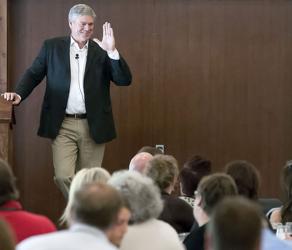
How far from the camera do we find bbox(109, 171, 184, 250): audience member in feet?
9.88

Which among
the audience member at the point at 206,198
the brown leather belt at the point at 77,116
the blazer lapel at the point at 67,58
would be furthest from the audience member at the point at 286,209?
the blazer lapel at the point at 67,58

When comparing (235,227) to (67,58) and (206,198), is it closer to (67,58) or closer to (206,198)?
(206,198)

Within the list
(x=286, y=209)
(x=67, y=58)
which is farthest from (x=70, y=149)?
(x=286, y=209)

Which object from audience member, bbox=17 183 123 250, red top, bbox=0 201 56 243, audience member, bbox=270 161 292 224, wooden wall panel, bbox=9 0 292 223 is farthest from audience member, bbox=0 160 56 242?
wooden wall panel, bbox=9 0 292 223

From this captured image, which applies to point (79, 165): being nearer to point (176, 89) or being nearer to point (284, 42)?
point (176, 89)

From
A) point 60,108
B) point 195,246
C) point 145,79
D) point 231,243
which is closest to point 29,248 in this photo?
point 231,243

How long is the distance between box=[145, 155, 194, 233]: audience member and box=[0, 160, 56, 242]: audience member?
0.99m

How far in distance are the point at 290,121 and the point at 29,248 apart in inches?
177

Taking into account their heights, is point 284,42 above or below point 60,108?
above

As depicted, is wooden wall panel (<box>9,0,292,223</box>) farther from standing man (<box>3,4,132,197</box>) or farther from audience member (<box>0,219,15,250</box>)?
audience member (<box>0,219,15,250</box>)

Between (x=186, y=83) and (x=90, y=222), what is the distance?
4.12 meters

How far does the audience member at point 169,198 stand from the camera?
3.90m

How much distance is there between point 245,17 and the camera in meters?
6.46

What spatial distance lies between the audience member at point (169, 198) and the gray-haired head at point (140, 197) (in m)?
0.80
